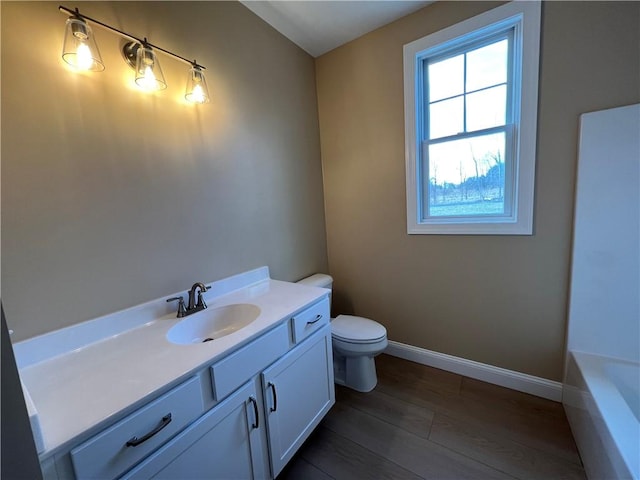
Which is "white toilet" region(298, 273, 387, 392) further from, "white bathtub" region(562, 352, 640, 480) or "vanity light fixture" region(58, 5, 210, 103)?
"vanity light fixture" region(58, 5, 210, 103)

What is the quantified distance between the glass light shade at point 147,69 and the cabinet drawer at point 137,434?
1238 millimetres

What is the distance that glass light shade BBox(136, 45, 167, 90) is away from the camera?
111 centimetres

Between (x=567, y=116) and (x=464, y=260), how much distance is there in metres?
0.96

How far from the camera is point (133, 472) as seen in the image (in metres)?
0.70

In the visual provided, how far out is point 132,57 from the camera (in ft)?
3.71

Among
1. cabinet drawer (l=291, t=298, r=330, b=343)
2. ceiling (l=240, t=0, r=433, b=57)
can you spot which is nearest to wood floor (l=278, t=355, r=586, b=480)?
cabinet drawer (l=291, t=298, r=330, b=343)

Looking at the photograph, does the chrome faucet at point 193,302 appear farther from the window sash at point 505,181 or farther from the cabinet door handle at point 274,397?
the window sash at point 505,181

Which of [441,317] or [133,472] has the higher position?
[133,472]

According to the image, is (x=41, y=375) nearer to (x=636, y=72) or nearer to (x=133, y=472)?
(x=133, y=472)

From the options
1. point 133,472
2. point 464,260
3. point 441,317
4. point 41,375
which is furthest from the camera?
point 441,317

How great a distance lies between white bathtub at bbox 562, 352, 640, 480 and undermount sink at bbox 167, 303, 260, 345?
149 centimetres

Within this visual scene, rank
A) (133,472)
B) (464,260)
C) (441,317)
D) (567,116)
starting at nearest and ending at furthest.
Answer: (133,472) < (567,116) < (464,260) < (441,317)

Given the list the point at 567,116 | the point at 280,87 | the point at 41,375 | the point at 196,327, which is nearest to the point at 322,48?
the point at 280,87

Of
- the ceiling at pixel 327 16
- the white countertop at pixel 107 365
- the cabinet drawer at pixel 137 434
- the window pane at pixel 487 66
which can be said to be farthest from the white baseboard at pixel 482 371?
the ceiling at pixel 327 16
